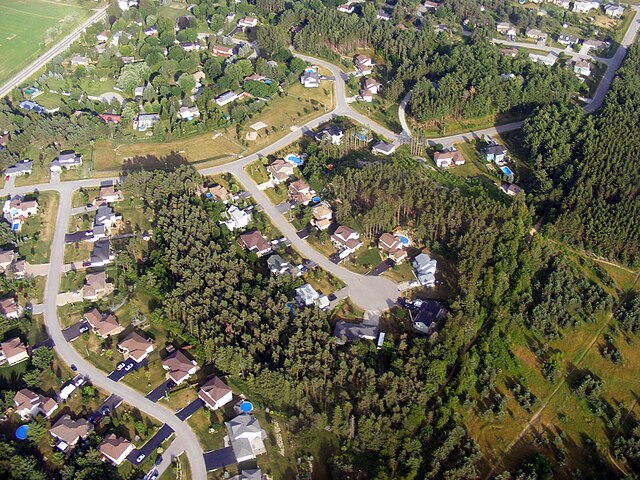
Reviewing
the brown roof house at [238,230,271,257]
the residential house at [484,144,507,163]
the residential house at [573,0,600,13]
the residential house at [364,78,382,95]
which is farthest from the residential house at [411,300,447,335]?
the residential house at [573,0,600,13]

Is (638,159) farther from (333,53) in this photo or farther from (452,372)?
(333,53)

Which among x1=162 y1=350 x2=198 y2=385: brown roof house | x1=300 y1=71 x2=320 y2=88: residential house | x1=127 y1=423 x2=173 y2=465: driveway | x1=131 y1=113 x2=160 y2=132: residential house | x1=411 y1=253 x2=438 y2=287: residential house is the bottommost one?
x1=127 y1=423 x2=173 y2=465: driveway

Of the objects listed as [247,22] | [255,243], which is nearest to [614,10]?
[247,22]

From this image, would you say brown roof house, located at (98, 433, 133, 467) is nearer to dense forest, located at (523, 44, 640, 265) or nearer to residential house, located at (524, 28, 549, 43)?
dense forest, located at (523, 44, 640, 265)

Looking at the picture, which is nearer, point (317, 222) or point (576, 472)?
point (576, 472)

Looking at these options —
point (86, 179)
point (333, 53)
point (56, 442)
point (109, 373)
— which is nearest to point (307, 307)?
point (109, 373)
